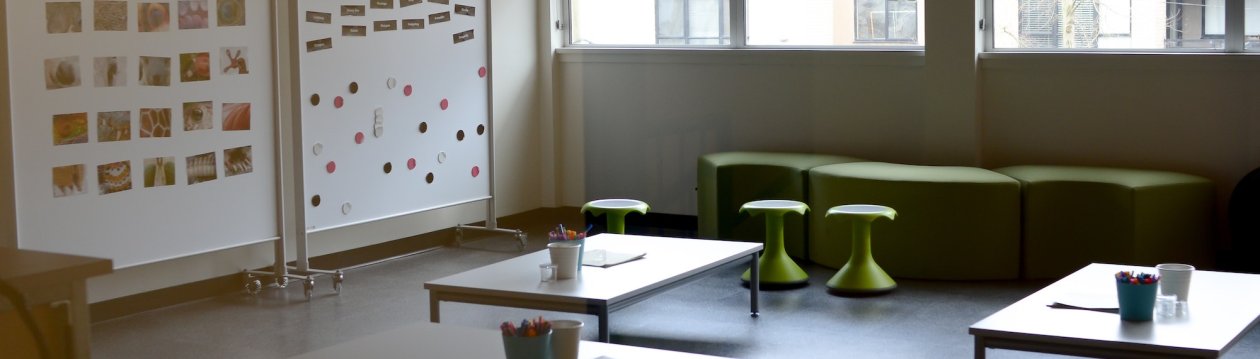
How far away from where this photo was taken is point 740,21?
7191 mm

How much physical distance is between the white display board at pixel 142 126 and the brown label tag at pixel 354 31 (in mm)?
488

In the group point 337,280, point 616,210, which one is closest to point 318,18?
point 337,280

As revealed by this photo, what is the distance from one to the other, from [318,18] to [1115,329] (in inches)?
153

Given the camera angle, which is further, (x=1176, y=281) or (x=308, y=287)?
(x=308, y=287)

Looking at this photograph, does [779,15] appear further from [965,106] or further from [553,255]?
[553,255]

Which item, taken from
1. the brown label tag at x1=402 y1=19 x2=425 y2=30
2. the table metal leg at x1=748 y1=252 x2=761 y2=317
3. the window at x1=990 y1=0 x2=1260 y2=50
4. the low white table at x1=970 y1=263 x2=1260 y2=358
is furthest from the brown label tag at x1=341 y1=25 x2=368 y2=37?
the low white table at x1=970 y1=263 x2=1260 y2=358

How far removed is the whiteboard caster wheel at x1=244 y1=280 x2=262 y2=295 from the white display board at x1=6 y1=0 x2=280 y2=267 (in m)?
0.19

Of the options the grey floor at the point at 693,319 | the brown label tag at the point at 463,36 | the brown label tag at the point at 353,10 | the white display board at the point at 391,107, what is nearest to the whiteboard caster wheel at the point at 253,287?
the grey floor at the point at 693,319

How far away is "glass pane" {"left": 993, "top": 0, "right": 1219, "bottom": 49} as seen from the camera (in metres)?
5.89

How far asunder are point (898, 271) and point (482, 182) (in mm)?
2395

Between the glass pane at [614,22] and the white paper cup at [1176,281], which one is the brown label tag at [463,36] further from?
the white paper cup at [1176,281]

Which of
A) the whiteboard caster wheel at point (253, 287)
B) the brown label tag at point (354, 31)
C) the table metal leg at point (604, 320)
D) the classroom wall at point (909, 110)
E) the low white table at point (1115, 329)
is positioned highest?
the brown label tag at point (354, 31)

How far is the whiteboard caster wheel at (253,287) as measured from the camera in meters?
5.39

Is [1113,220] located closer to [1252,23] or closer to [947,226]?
[947,226]
